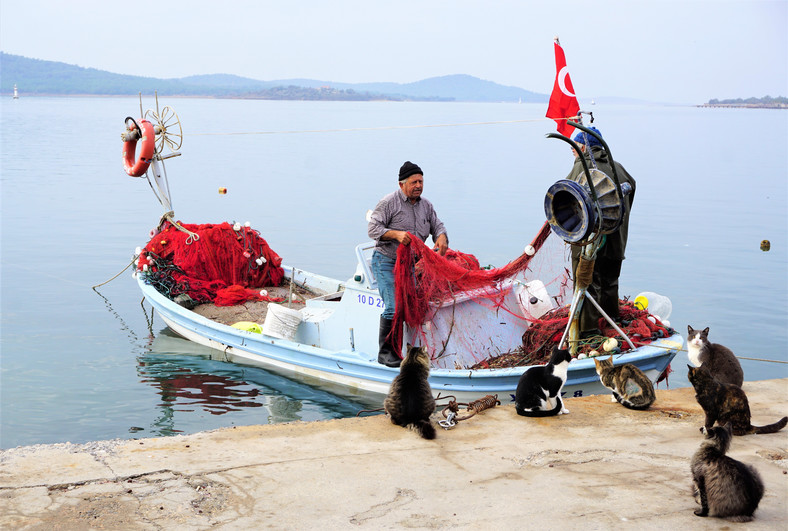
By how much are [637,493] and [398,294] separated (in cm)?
352

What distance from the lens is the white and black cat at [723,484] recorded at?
4.38 m

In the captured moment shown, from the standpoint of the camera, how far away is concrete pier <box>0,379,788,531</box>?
4469 mm

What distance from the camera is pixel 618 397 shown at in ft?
22.3

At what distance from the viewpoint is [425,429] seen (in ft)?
19.4

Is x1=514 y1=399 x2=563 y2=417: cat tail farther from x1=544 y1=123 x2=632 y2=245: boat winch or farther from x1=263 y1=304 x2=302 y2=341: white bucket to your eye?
x1=263 y1=304 x2=302 y2=341: white bucket

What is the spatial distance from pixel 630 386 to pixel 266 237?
54.6 feet

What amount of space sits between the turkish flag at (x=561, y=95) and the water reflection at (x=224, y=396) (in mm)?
3794

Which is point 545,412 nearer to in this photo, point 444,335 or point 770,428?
point 770,428

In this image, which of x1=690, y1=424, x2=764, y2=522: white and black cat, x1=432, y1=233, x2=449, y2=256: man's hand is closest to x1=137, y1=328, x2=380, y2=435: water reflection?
x1=432, y1=233, x2=449, y2=256: man's hand

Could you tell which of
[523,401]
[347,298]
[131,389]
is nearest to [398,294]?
[347,298]

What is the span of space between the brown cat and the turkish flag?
3800 millimetres

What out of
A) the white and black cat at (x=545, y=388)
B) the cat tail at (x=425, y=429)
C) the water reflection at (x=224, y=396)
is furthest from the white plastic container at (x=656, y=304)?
the cat tail at (x=425, y=429)

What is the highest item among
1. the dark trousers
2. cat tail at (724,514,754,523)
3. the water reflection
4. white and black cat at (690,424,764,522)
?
the dark trousers

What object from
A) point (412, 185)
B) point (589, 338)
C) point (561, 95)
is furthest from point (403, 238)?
point (561, 95)
